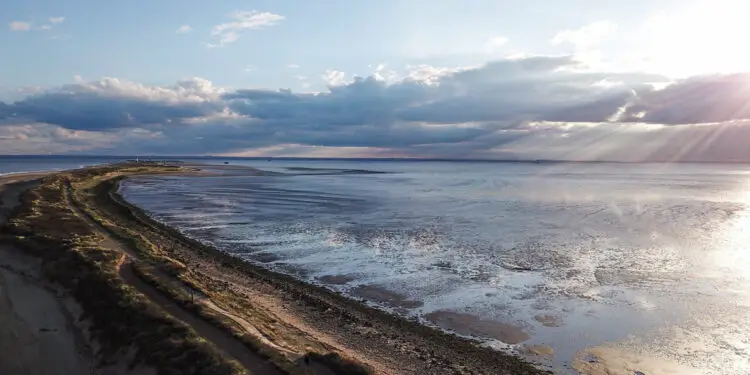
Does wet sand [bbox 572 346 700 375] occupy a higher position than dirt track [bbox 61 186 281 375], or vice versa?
dirt track [bbox 61 186 281 375]

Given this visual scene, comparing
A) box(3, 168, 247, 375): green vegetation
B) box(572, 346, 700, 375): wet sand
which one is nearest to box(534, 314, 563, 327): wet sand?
box(572, 346, 700, 375): wet sand

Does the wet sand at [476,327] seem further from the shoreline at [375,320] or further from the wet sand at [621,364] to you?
the wet sand at [621,364]

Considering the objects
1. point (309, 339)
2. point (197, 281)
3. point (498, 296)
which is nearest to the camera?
point (309, 339)

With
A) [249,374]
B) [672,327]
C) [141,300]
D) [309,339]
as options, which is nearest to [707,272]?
[672,327]

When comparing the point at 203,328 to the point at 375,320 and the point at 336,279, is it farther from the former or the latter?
the point at 336,279

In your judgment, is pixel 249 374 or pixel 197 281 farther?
pixel 197 281

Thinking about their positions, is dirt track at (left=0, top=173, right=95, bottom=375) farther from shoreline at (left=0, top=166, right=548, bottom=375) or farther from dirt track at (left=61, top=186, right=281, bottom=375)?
shoreline at (left=0, top=166, right=548, bottom=375)

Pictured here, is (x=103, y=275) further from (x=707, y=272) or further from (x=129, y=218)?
(x=707, y=272)
